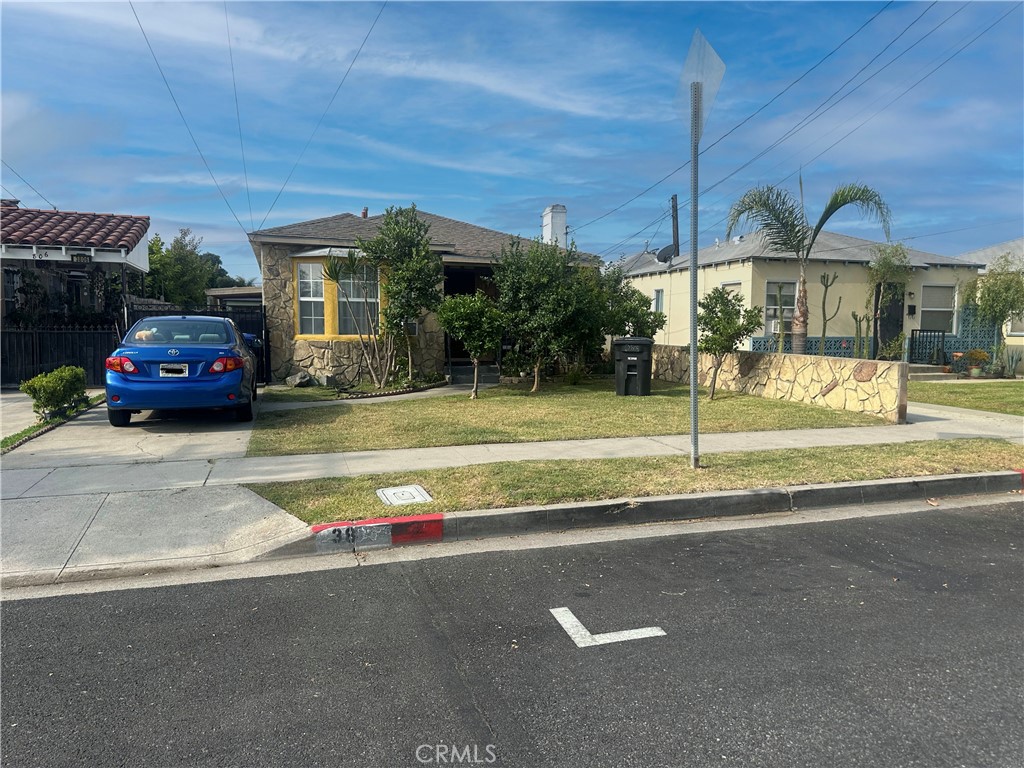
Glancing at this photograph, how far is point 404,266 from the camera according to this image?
1403 centimetres

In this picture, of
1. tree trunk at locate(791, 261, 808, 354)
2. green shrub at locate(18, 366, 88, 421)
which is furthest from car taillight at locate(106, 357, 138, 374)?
tree trunk at locate(791, 261, 808, 354)

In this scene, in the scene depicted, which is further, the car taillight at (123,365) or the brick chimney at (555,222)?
the brick chimney at (555,222)

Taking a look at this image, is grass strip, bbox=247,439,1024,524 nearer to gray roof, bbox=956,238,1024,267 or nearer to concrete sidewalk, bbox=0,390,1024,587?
concrete sidewalk, bbox=0,390,1024,587

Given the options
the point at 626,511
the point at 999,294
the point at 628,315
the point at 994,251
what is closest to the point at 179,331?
the point at 626,511

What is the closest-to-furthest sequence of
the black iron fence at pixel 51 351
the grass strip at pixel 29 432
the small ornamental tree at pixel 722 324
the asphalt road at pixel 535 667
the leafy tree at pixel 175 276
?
the asphalt road at pixel 535 667
the grass strip at pixel 29 432
the small ornamental tree at pixel 722 324
the black iron fence at pixel 51 351
the leafy tree at pixel 175 276

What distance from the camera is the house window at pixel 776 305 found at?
1895 cm

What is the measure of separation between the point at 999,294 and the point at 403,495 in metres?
19.7

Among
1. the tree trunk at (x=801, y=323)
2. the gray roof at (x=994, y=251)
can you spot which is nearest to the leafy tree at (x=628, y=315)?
the tree trunk at (x=801, y=323)

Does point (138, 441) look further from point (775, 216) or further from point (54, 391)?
point (775, 216)

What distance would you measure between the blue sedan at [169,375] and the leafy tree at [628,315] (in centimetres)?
873

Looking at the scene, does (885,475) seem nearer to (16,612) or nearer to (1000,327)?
(16,612)

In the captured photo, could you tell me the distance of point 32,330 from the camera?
14.1 metres

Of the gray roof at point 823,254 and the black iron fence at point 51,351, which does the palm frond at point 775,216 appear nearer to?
the gray roof at point 823,254

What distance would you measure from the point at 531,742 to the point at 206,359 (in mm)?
7770
